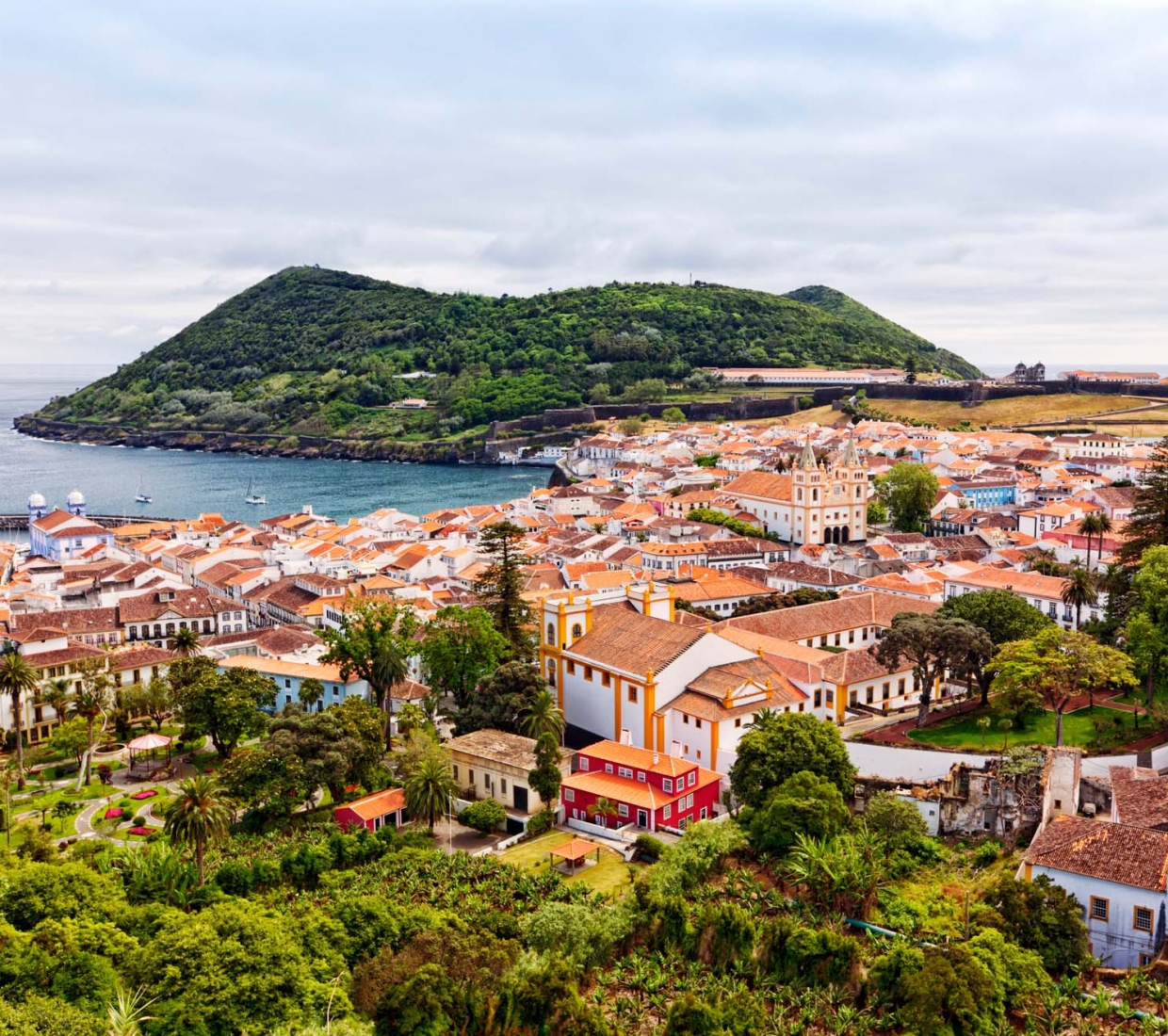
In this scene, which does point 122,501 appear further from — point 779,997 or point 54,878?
point 779,997

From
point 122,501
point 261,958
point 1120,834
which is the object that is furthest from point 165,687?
point 122,501

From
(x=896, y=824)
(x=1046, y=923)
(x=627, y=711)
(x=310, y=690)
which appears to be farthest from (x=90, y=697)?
(x=1046, y=923)

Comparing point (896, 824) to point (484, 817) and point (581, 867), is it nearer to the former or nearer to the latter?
point (581, 867)

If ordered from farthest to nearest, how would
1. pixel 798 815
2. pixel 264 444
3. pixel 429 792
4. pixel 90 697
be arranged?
pixel 264 444 → pixel 90 697 → pixel 429 792 → pixel 798 815

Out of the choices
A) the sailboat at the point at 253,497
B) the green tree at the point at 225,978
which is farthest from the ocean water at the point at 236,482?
the green tree at the point at 225,978

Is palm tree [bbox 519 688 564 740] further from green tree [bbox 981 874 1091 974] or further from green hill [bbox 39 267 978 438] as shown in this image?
green hill [bbox 39 267 978 438]

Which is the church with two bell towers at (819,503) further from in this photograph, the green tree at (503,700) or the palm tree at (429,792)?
the palm tree at (429,792)

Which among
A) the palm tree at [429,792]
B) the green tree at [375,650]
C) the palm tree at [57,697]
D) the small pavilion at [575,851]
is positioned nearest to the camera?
the small pavilion at [575,851]
